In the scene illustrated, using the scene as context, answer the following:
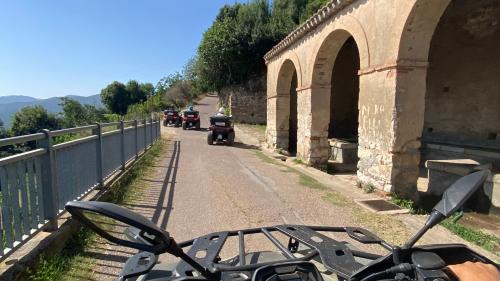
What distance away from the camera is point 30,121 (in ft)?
153

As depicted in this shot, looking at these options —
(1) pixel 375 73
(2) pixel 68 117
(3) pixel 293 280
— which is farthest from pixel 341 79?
(2) pixel 68 117

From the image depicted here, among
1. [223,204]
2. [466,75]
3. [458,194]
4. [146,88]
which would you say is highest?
[146,88]

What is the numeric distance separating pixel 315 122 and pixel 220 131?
5747mm

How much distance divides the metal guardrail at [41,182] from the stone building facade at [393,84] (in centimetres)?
566

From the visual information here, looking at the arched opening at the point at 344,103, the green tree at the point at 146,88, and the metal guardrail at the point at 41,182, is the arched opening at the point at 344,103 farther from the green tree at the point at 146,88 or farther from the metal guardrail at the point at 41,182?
the green tree at the point at 146,88

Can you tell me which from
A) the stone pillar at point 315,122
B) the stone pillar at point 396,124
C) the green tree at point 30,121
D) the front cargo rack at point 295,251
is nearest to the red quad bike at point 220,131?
the stone pillar at point 315,122

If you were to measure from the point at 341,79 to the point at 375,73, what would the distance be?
9768 millimetres

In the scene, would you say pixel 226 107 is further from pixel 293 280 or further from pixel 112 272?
pixel 293 280

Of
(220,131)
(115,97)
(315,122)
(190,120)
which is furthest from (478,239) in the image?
(115,97)

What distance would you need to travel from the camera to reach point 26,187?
10.4 ft

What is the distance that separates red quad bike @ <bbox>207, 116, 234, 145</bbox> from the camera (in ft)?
52.3

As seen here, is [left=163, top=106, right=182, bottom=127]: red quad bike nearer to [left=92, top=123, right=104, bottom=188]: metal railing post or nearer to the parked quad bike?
[left=92, top=123, right=104, bottom=188]: metal railing post

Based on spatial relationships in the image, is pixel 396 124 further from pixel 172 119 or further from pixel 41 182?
pixel 172 119

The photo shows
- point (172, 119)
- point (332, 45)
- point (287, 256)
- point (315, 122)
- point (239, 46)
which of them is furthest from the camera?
point (239, 46)
